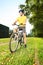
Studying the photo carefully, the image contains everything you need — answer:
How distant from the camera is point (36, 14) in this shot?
6191cm

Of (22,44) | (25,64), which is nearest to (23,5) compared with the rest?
(22,44)

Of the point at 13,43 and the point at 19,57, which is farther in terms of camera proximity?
the point at 13,43

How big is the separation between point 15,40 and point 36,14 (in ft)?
163

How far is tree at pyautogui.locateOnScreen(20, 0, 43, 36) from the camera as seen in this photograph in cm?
6009

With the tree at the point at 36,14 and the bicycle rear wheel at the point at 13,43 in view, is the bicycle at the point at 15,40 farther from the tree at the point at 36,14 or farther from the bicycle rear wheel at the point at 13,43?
the tree at the point at 36,14

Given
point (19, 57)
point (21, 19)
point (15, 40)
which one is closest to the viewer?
point (19, 57)

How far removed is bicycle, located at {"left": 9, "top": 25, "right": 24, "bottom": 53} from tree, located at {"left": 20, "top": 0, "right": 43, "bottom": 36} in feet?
152

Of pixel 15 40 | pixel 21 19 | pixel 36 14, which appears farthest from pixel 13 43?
pixel 36 14

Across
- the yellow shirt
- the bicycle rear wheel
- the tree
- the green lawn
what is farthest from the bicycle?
the tree

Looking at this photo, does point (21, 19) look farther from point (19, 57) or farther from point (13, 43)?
point (19, 57)

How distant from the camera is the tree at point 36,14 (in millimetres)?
60094

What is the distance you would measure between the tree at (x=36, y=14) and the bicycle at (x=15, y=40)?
4621 centimetres

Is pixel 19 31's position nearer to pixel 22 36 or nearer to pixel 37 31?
pixel 22 36

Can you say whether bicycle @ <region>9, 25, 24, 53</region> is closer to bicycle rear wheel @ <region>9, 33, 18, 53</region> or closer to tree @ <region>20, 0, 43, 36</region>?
bicycle rear wheel @ <region>9, 33, 18, 53</region>
